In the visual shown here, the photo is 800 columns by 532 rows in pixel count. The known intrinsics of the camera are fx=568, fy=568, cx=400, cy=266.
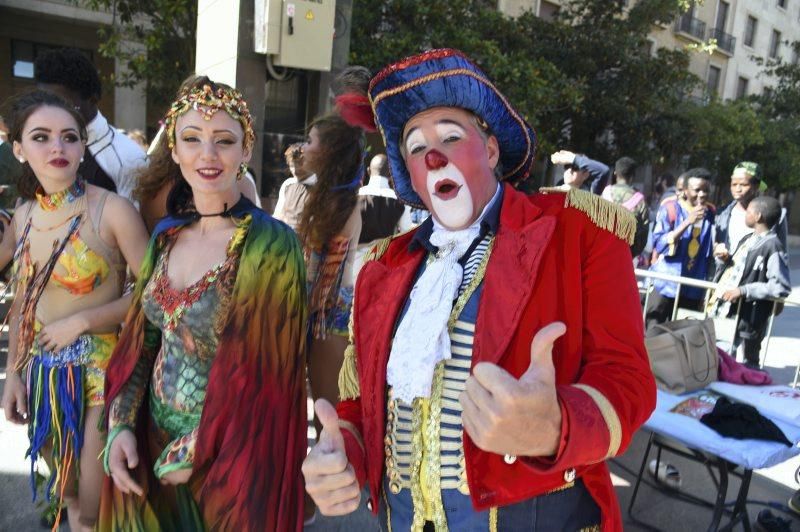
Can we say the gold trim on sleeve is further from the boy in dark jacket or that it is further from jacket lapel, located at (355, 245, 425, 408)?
the boy in dark jacket

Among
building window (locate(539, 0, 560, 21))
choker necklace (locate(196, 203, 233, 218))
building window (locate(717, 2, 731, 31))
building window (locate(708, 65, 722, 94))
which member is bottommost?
choker necklace (locate(196, 203, 233, 218))

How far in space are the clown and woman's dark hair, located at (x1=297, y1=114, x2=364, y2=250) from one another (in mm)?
1278

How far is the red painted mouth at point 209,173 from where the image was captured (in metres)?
1.87

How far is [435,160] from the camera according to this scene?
1.35 metres

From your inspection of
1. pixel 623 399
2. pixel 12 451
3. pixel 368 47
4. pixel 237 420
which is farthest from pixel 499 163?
pixel 368 47

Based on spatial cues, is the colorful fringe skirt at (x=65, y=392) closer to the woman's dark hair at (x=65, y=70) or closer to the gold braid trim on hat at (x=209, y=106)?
the gold braid trim on hat at (x=209, y=106)

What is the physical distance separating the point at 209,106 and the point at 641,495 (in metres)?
3.12

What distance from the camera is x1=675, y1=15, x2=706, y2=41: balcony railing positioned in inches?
821

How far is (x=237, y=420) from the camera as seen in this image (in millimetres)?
1727

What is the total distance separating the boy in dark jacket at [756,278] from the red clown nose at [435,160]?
3943mm

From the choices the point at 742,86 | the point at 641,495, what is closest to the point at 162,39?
the point at 641,495

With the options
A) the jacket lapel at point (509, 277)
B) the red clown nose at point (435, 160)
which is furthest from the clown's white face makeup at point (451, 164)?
the jacket lapel at point (509, 277)

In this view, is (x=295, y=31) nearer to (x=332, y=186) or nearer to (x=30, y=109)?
(x=332, y=186)

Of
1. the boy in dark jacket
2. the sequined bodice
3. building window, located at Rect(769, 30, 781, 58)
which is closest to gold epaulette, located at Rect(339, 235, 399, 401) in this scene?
the sequined bodice
